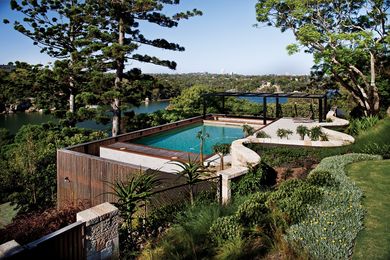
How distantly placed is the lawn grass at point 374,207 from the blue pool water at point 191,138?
263 inches

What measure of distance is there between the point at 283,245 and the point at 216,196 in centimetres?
234

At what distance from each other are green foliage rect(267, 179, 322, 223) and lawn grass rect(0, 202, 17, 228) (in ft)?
27.1

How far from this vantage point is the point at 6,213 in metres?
9.59

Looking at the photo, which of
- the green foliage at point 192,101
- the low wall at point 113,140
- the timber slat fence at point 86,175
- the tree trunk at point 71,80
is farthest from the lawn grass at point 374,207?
the green foliage at point 192,101

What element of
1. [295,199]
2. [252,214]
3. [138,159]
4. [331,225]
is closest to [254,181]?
[295,199]

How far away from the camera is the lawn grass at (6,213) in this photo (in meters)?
9.12

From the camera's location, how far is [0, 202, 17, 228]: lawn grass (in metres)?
9.12

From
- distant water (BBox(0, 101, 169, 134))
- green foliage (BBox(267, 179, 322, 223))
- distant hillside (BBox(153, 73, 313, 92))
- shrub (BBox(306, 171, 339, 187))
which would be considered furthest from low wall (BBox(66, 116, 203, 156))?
distant water (BBox(0, 101, 169, 134))

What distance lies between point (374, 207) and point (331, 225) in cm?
124

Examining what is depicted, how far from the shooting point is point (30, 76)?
16.8 metres

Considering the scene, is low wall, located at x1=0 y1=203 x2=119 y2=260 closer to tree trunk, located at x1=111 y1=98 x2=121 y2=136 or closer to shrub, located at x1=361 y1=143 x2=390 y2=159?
shrub, located at x1=361 y1=143 x2=390 y2=159

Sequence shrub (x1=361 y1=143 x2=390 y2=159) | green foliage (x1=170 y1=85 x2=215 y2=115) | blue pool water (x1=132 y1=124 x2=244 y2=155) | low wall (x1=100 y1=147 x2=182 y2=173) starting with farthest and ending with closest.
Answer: green foliage (x1=170 y1=85 x2=215 y2=115)
blue pool water (x1=132 y1=124 x2=244 y2=155)
low wall (x1=100 y1=147 x2=182 y2=173)
shrub (x1=361 y1=143 x2=390 y2=159)

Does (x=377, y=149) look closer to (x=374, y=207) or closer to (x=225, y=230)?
(x=374, y=207)

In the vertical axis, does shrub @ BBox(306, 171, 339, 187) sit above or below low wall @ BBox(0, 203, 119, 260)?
above
